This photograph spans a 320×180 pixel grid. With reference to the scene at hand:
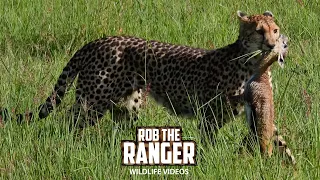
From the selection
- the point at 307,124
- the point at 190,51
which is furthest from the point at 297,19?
the point at 307,124

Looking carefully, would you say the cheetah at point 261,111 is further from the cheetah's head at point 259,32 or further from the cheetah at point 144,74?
the cheetah at point 144,74

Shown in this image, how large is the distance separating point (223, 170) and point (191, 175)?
0.14 m

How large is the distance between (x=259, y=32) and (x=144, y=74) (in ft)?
2.46

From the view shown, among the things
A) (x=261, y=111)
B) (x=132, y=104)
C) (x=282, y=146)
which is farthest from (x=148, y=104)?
(x=261, y=111)

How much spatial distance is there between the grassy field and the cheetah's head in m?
0.23

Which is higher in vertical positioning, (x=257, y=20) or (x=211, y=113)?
(x=257, y=20)

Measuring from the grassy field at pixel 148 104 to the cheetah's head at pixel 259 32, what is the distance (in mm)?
226

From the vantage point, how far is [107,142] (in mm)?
4074

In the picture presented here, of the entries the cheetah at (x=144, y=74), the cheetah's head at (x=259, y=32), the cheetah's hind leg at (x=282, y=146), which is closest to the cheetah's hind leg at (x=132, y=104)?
the cheetah at (x=144, y=74)

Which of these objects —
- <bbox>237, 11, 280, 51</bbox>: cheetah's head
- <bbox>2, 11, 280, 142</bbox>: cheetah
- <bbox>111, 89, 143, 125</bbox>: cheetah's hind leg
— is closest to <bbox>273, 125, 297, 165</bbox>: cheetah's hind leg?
<bbox>237, 11, 280, 51</bbox>: cheetah's head

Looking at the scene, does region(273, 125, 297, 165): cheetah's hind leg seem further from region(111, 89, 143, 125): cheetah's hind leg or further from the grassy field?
region(111, 89, 143, 125): cheetah's hind leg

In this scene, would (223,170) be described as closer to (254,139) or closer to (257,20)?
(254,139)

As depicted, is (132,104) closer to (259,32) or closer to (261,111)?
(259,32)

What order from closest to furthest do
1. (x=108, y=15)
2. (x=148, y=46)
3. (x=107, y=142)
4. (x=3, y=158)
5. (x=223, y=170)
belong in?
(x=223, y=170)
(x=3, y=158)
(x=107, y=142)
(x=148, y=46)
(x=108, y=15)
